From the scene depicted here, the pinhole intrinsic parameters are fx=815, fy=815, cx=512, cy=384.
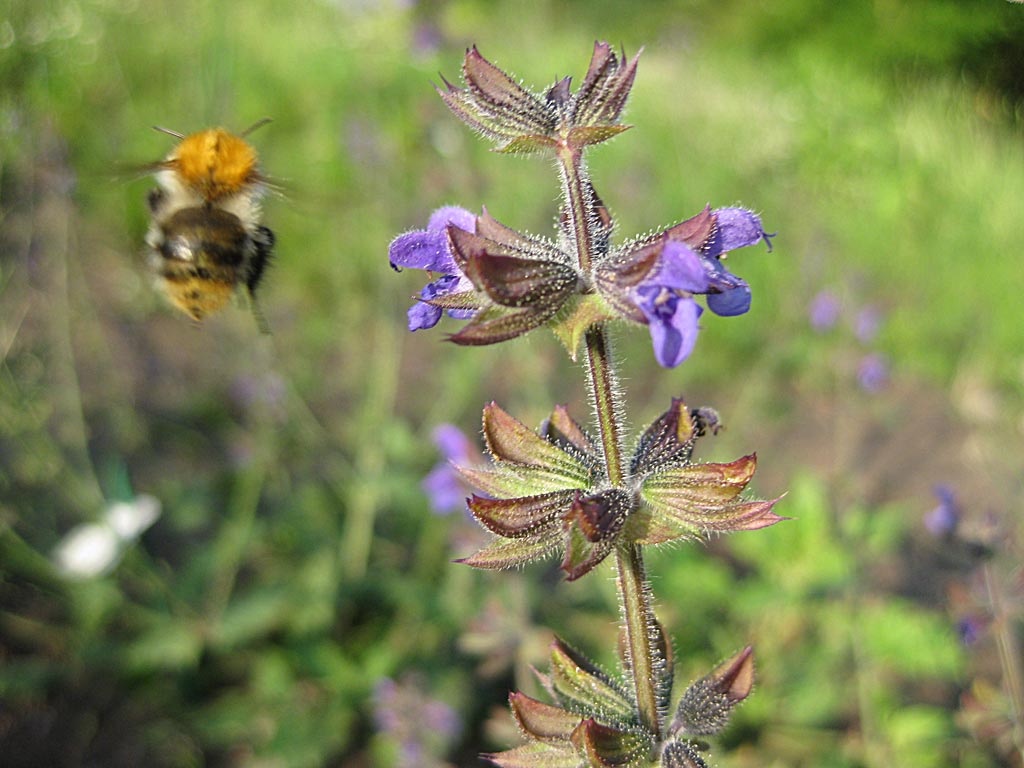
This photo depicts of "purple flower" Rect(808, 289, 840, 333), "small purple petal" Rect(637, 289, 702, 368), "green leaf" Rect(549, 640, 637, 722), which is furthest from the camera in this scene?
"purple flower" Rect(808, 289, 840, 333)

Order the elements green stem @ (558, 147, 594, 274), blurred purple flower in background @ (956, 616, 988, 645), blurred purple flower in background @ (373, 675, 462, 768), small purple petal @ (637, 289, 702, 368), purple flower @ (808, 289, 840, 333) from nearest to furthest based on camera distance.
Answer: small purple petal @ (637, 289, 702, 368) < green stem @ (558, 147, 594, 274) < blurred purple flower in background @ (956, 616, 988, 645) < blurred purple flower in background @ (373, 675, 462, 768) < purple flower @ (808, 289, 840, 333)

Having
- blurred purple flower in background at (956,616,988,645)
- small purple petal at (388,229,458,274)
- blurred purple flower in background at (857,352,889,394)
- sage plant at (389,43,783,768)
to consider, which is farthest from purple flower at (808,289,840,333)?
small purple petal at (388,229,458,274)

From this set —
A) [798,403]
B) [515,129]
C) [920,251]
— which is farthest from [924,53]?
[515,129]

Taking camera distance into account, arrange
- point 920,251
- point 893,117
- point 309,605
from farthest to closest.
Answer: point 893,117 < point 920,251 < point 309,605

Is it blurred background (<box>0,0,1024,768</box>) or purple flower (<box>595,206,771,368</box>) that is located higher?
blurred background (<box>0,0,1024,768</box>)

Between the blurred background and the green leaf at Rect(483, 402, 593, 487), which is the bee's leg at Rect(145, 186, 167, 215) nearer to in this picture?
the blurred background

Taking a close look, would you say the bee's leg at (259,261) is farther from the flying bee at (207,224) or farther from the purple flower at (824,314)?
the purple flower at (824,314)

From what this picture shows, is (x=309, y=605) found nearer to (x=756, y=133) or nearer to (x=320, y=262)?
(x=320, y=262)
